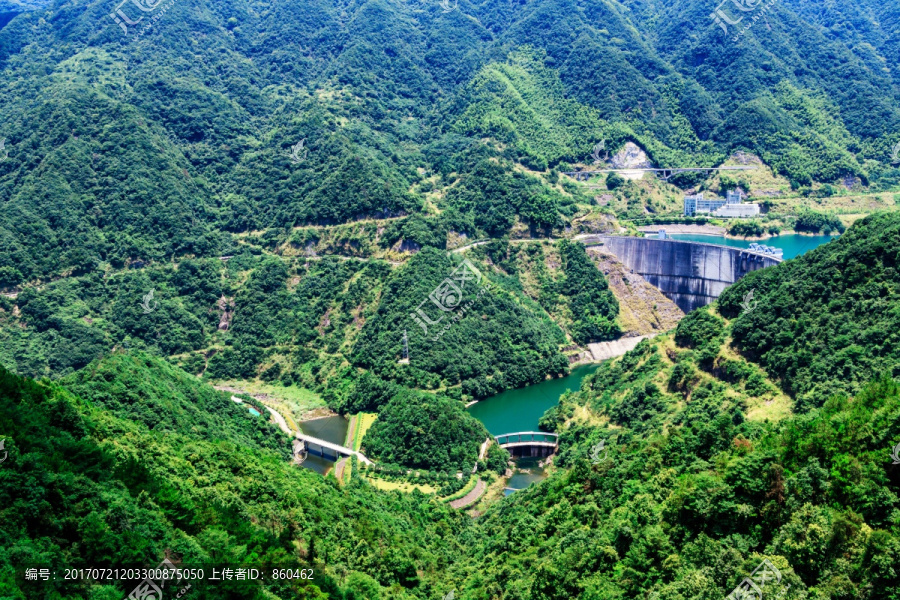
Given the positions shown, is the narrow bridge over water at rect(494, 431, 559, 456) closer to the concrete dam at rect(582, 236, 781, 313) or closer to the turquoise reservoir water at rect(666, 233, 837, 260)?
the concrete dam at rect(582, 236, 781, 313)

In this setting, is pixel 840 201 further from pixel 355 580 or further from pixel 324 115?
pixel 355 580

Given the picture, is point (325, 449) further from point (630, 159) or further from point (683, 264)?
point (630, 159)

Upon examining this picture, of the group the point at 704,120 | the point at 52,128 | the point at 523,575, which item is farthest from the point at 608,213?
the point at 523,575

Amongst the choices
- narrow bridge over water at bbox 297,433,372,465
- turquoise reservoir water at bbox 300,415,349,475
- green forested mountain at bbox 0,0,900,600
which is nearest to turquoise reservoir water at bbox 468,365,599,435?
green forested mountain at bbox 0,0,900,600

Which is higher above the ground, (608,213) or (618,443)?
(608,213)

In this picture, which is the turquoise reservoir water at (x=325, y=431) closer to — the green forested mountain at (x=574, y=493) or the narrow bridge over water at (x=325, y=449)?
the narrow bridge over water at (x=325, y=449)

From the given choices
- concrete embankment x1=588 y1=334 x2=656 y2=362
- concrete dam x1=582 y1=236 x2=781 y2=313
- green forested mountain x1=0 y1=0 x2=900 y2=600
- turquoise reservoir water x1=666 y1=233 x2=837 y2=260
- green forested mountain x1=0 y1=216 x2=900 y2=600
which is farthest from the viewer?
turquoise reservoir water x1=666 y1=233 x2=837 y2=260

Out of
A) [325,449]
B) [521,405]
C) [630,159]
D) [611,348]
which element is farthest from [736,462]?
[630,159]
